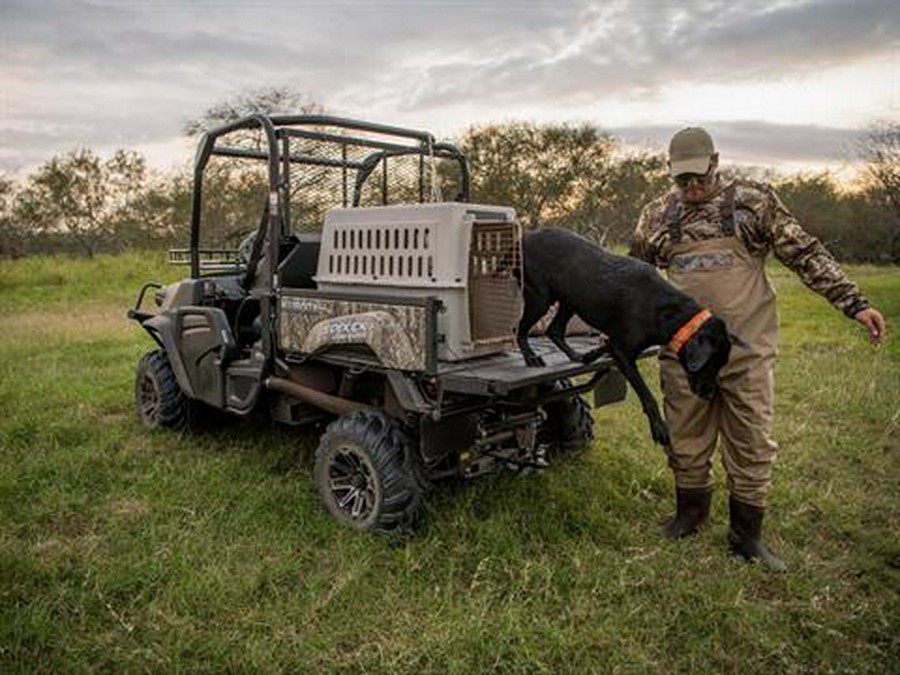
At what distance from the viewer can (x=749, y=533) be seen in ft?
11.2

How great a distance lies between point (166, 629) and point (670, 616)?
A: 6.56ft

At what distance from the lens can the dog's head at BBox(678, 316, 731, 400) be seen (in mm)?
3137

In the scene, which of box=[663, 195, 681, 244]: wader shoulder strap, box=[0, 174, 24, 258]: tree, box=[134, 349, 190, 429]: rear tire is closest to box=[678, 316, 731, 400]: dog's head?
box=[663, 195, 681, 244]: wader shoulder strap

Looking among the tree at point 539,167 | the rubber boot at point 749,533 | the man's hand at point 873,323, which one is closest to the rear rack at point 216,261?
the rubber boot at point 749,533

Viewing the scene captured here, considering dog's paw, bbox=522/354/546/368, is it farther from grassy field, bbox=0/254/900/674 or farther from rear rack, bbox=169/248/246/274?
rear rack, bbox=169/248/246/274

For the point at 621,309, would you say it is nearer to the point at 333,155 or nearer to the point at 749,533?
the point at 749,533

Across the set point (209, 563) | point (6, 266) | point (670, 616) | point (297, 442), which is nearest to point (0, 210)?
point (6, 266)

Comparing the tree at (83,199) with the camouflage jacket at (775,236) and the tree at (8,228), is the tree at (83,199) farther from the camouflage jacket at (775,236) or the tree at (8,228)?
the camouflage jacket at (775,236)

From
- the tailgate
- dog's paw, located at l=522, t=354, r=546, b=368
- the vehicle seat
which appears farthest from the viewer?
the vehicle seat

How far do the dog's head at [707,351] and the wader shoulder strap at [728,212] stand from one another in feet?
1.57

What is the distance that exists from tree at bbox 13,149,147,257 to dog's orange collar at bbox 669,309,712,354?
23.5 metres

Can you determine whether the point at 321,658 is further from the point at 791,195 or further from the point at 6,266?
the point at 791,195

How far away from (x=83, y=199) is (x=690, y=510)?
966 inches

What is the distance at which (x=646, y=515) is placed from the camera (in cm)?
391
